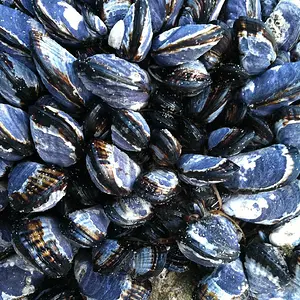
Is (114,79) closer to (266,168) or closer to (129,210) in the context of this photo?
(129,210)

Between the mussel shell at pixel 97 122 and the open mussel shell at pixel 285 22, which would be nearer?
the mussel shell at pixel 97 122

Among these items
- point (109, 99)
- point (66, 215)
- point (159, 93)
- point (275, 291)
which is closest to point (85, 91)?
point (109, 99)

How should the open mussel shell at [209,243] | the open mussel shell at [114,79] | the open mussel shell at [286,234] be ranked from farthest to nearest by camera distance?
the open mussel shell at [286,234], the open mussel shell at [209,243], the open mussel shell at [114,79]

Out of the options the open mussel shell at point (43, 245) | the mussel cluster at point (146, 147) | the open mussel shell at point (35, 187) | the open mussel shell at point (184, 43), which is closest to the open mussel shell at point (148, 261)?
the mussel cluster at point (146, 147)

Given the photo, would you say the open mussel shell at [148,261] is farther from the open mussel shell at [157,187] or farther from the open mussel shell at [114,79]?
the open mussel shell at [114,79]

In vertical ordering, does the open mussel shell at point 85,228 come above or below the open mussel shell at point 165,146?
below

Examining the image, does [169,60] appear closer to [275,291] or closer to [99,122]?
[99,122]

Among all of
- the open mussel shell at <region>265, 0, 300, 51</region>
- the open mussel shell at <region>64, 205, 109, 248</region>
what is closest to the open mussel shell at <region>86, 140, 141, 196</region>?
the open mussel shell at <region>64, 205, 109, 248</region>
